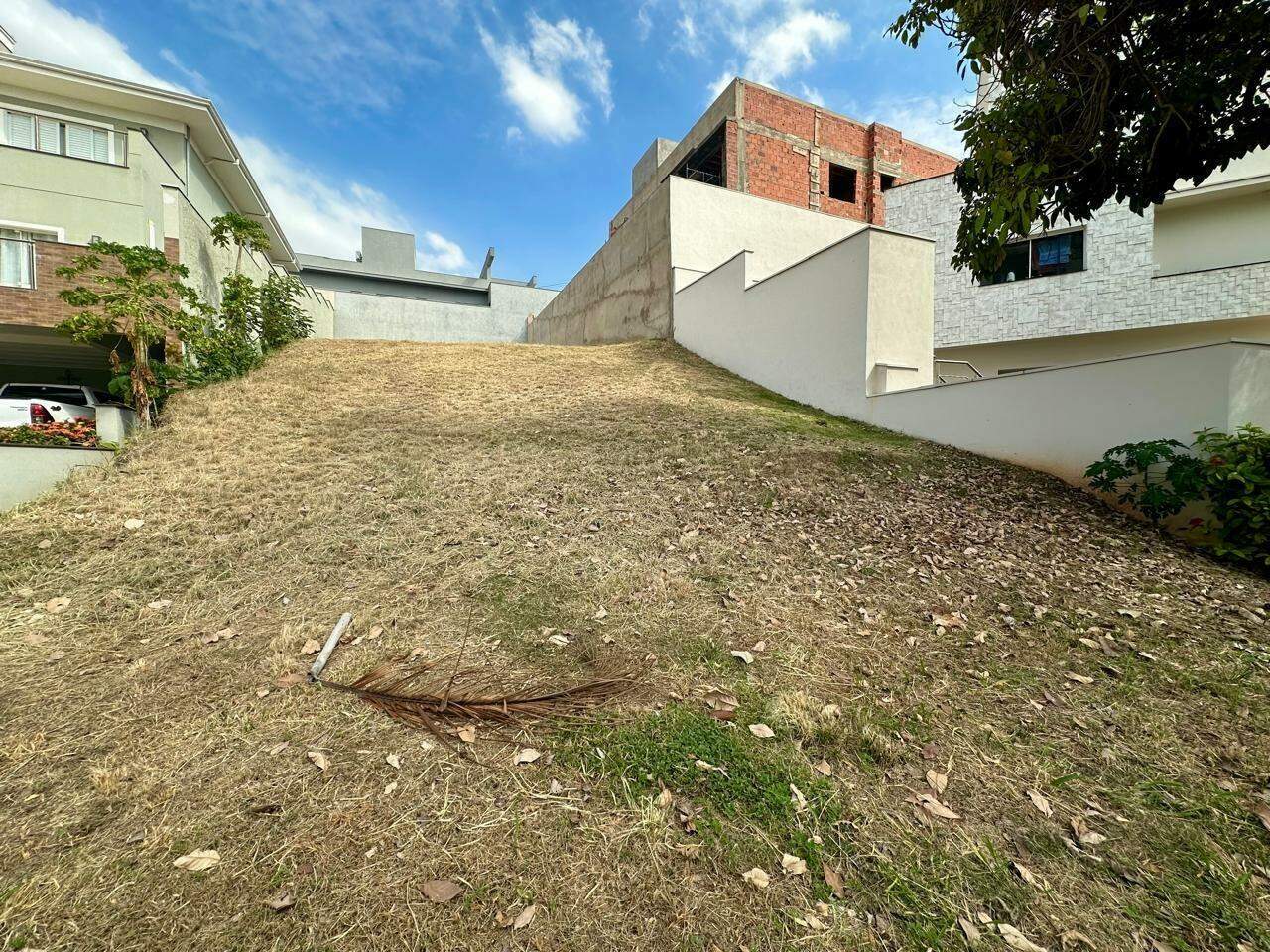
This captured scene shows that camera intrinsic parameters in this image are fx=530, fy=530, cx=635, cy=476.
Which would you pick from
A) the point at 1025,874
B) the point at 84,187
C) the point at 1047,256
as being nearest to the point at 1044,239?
the point at 1047,256

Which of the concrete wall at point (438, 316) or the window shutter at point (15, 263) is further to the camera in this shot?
the concrete wall at point (438, 316)

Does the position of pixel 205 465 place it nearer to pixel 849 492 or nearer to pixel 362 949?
pixel 362 949

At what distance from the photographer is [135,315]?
648 cm

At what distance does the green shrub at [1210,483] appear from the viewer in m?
3.91

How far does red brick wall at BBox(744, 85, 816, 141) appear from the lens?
1634 centimetres

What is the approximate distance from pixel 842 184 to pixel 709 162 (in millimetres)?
4613

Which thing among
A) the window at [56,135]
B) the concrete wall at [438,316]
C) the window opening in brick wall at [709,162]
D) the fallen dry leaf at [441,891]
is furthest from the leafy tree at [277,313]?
the window opening in brick wall at [709,162]

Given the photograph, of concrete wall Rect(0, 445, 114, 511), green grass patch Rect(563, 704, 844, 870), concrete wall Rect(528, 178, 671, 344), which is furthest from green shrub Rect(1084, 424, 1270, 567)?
concrete wall Rect(0, 445, 114, 511)

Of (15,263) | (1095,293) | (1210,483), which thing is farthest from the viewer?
(1095,293)

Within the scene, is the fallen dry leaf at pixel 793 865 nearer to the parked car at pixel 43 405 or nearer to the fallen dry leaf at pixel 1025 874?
the fallen dry leaf at pixel 1025 874

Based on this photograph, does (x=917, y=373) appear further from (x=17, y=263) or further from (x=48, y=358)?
(x=48, y=358)

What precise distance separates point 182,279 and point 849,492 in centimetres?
1012

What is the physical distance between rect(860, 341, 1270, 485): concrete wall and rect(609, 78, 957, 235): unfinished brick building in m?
11.6

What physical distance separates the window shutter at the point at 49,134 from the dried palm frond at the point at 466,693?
45.6ft
